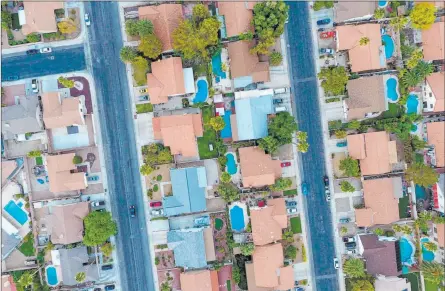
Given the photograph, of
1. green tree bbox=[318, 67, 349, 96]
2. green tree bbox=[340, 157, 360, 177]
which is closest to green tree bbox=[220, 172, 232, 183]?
green tree bbox=[340, 157, 360, 177]

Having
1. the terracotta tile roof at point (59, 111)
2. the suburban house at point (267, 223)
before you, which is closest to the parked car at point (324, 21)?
the suburban house at point (267, 223)

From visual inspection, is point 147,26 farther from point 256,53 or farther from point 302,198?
point 302,198

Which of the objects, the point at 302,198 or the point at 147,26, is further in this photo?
the point at 302,198

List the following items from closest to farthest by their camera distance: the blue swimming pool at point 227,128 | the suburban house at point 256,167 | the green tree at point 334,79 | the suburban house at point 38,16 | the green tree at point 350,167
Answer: the suburban house at point 38,16
the green tree at point 334,79
the suburban house at point 256,167
the green tree at point 350,167
the blue swimming pool at point 227,128

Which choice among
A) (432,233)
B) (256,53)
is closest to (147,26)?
(256,53)

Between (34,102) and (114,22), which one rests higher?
(114,22)

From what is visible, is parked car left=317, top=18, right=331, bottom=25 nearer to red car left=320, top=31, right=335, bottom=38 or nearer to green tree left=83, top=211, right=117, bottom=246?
red car left=320, top=31, right=335, bottom=38

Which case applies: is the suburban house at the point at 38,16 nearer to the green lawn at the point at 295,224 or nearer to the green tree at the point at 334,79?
the green tree at the point at 334,79
